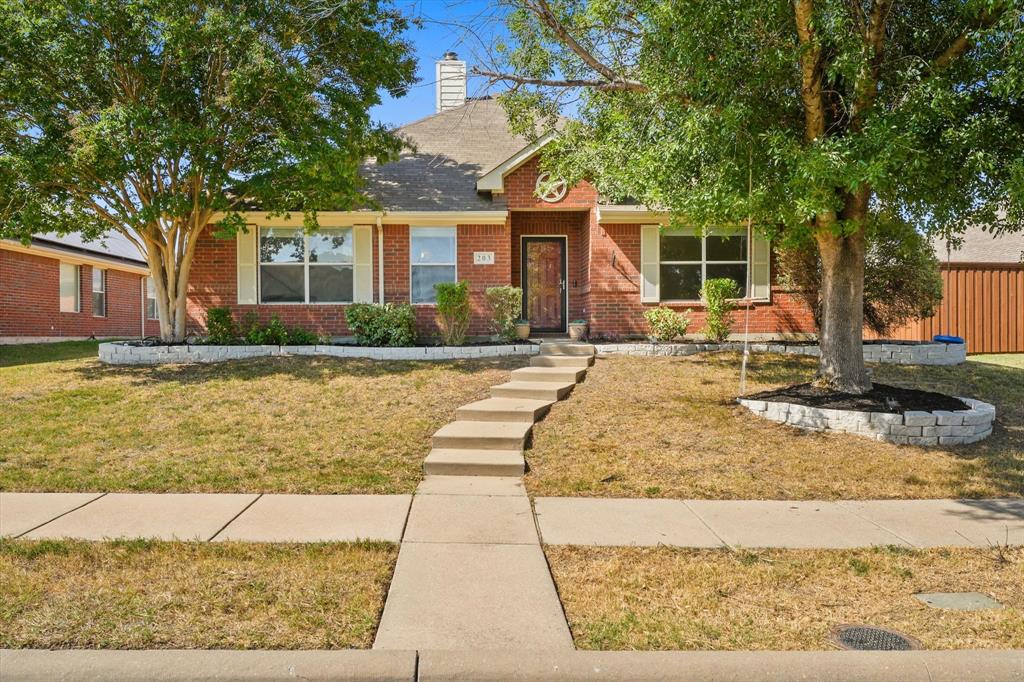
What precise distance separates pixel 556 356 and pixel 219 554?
7627mm

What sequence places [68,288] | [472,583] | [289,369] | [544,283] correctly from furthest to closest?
[68,288], [544,283], [289,369], [472,583]

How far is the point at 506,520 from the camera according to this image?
4.98 metres

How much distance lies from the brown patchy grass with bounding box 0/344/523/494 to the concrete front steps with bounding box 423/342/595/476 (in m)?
0.27

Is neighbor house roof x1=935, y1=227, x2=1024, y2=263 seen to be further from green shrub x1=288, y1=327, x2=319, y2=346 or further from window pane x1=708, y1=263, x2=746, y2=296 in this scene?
green shrub x1=288, y1=327, x2=319, y2=346

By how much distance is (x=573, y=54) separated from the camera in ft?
29.8

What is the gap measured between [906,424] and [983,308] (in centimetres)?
1169

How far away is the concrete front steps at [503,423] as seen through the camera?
6.35 meters

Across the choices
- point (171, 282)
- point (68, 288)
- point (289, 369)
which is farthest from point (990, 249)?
point (68, 288)

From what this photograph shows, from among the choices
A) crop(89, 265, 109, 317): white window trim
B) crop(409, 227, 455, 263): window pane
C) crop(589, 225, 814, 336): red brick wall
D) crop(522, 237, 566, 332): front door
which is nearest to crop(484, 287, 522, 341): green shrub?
crop(409, 227, 455, 263): window pane

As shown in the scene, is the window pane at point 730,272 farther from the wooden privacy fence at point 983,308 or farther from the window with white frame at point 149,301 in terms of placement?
the window with white frame at point 149,301

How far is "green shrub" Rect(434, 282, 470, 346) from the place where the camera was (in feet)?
38.5

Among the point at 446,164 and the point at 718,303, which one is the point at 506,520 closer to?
the point at 718,303

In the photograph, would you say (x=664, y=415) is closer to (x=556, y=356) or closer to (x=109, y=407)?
(x=556, y=356)

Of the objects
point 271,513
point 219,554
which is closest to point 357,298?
point 271,513
